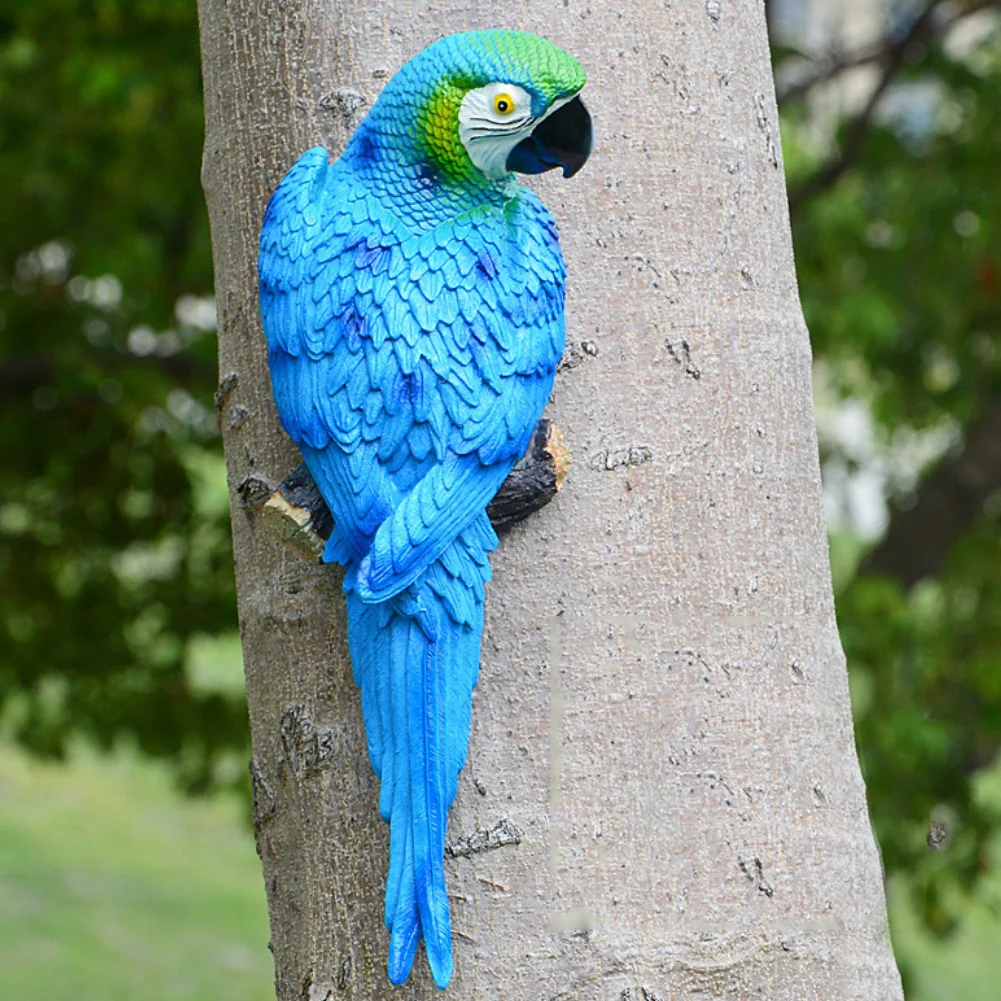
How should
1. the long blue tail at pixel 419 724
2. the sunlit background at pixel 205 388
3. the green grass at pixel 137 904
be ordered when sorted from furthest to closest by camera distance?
the green grass at pixel 137 904 < the sunlit background at pixel 205 388 < the long blue tail at pixel 419 724

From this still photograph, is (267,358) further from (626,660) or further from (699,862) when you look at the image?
(699,862)

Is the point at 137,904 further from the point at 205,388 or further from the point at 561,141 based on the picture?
the point at 561,141

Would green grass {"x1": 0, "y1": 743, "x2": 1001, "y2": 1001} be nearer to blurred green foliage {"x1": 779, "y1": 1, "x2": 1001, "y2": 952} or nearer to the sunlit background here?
the sunlit background

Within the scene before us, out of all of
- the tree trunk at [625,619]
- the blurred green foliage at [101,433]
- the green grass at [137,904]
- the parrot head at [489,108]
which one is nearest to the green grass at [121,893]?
the green grass at [137,904]

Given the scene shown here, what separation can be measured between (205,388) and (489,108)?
3.03 metres

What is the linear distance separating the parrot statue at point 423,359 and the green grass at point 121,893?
406 cm

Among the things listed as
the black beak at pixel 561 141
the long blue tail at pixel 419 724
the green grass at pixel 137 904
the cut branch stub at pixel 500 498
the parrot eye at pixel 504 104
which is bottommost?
the green grass at pixel 137 904

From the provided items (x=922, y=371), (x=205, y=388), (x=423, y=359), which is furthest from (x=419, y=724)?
(x=922, y=371)

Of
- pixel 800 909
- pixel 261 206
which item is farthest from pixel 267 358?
pixel 800 909

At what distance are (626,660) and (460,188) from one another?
497 mm

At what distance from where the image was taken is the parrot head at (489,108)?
1.24m

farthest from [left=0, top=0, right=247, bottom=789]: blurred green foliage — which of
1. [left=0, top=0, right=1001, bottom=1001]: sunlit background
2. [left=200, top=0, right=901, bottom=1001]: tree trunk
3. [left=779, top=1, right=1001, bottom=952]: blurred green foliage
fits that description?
[left=200, top=0, right=901, bottom=1001]: tree trunk

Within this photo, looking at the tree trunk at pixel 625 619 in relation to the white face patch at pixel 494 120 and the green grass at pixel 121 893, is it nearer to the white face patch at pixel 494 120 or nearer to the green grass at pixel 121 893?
the white face patch at pixel 494 120

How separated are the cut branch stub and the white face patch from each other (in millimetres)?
270
